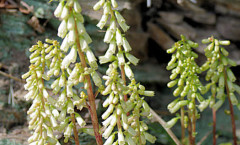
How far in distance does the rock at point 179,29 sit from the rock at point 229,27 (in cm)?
57

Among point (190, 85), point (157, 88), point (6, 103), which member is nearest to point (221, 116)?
point (157, 88)

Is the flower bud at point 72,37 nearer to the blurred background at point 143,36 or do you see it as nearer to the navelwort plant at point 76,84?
the navelwort plant at point 76,84

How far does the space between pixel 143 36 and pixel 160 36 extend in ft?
1.05

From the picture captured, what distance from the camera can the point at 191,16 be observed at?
5.35 m

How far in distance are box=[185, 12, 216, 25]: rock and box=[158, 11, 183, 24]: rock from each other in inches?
7.0

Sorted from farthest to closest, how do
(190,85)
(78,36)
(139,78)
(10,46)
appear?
(139,78) < (10,46) < (190,85) < (78,36)

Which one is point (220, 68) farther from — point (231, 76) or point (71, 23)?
point (71, 23)

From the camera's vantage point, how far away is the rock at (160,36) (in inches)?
206

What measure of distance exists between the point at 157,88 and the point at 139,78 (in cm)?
45

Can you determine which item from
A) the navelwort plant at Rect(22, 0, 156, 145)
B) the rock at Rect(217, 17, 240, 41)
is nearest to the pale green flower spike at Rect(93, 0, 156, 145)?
the navelwort plant at Rect(22, 0, 156, 145)

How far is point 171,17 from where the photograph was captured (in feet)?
17.2

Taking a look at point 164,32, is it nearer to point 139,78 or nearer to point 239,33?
point 139,78

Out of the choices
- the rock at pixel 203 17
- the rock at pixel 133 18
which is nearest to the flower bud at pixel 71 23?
the rock at pixel 133 18

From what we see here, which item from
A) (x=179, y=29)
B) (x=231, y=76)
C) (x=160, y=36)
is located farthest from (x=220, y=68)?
(x=160, y=36)
